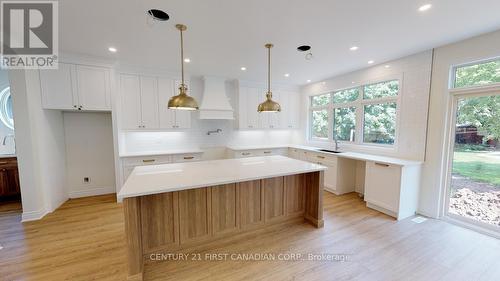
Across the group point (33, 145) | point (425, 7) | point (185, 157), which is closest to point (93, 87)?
point (33, 145)

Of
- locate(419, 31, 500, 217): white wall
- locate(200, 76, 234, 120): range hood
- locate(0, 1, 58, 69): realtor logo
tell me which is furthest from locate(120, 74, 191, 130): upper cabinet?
locate(419, 31, 500, 217): white wall

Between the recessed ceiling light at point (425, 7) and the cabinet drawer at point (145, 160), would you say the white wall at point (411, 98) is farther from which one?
the cabinet drawer at point (145, 160)

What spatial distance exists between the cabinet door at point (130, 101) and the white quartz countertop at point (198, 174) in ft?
6.24

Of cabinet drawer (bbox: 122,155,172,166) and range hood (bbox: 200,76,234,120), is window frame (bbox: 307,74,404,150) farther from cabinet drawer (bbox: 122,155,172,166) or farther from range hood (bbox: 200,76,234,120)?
cabinet drawer (bbox: 122,155,172,166)

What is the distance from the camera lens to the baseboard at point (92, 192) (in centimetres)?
394

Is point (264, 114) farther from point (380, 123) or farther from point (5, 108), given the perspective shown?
point (5, 108)

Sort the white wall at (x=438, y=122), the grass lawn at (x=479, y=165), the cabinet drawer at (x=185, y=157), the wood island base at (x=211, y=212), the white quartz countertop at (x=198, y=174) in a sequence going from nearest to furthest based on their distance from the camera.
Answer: the white quartz countertop at (x=198, y=174) → the wood island base at (x=211, y=212) → the grass lawn at (x=479, y=165) → the white wall at (x=438, y=122) → the cabinet drawer at (x=185, y=157)

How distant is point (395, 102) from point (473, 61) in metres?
1.08

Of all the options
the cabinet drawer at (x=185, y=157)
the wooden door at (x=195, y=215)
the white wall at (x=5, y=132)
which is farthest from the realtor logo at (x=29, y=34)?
the cabinet drawer at (x=185, y=157)

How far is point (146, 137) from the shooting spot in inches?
174

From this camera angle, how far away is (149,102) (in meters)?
4.13

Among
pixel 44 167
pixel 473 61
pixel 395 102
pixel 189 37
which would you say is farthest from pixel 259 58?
pixel 44 167

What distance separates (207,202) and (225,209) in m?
0.27

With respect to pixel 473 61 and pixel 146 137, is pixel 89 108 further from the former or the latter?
pixel 473 61
